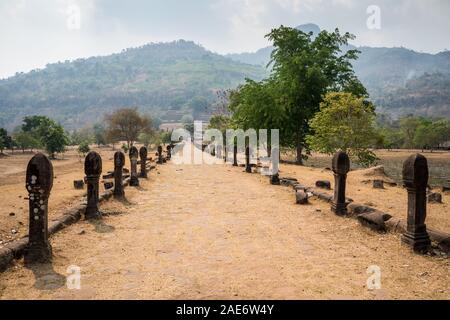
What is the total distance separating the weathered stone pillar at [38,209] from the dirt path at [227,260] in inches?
11.9

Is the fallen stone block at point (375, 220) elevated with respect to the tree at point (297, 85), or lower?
lower

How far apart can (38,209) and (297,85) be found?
82.5 feet

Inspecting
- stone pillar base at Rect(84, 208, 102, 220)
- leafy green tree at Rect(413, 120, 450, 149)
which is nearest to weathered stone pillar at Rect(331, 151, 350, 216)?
stone pillar base at Rect(84, 208, 102, 220)

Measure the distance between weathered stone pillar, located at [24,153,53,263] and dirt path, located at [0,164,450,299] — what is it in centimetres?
30

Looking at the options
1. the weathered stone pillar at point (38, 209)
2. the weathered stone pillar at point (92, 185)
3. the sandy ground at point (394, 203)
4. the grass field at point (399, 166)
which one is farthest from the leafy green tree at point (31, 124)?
the weathered stone pillar at point (38, 209)

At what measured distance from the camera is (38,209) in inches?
247

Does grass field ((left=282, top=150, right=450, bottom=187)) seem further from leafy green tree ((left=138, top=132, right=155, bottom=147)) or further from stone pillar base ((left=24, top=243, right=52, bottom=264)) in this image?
leafy green tree ((left=138, top=132, right=155, bottom=147))

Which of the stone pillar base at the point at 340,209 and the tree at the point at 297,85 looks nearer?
the stone pillar base at the point at 340,209

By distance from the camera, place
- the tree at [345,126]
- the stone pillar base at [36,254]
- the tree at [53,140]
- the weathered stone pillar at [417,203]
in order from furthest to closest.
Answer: the tree at [53,140]
the tree at [345,126]
the weathered stone pillar at [417,203]
the stone pillar base at [36,254]

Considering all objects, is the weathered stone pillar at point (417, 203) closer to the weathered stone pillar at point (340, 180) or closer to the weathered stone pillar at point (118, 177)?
the weathered stone pillar at point (340, 180)

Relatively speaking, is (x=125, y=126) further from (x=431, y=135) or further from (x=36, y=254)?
(x=36, y=254)

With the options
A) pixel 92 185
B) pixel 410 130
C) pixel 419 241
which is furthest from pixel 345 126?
pixel 410 130

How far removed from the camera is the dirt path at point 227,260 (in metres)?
5.04

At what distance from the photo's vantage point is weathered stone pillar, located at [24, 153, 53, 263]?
6152 millimetres
